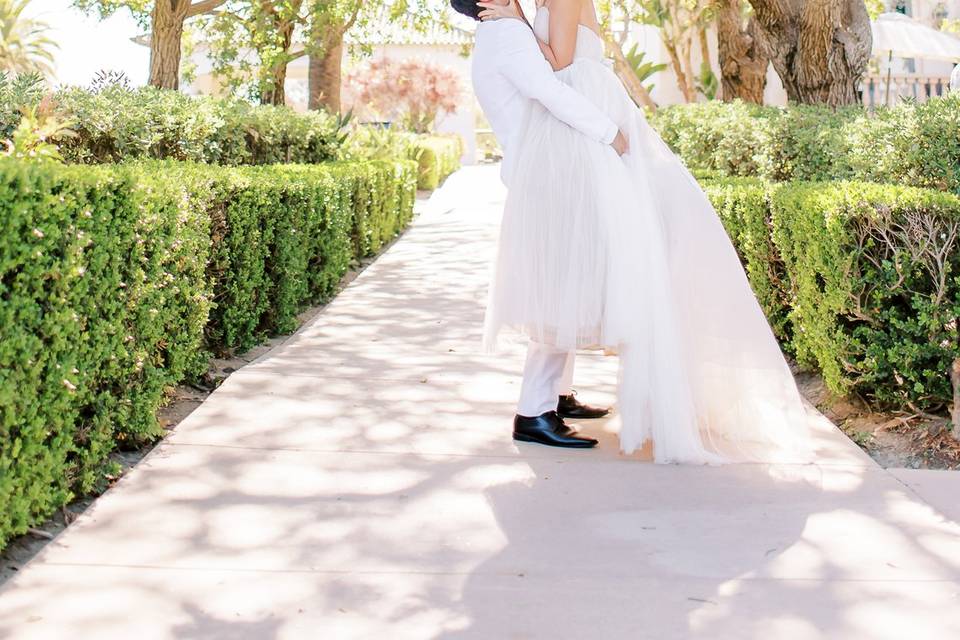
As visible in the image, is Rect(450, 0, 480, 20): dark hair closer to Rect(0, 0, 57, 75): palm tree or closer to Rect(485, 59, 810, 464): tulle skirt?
Rect(485, 59, 810, 464): tulle skirt

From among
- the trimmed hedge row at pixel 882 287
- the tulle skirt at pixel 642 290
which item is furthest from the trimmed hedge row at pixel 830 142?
the tulle skirt at pixel 642 290

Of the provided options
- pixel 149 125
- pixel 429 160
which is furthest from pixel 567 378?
pixel 429 160

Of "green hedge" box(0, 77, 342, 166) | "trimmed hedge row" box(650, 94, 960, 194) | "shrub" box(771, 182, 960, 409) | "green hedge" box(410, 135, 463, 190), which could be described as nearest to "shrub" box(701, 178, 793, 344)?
"trimmed hedge row" box(650, 94, 960, 194)

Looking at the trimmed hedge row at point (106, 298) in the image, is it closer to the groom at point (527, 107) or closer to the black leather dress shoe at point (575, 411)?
the groom at point (527, 107)

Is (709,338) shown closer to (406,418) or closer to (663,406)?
(663,406)

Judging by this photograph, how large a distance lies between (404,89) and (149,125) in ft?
108

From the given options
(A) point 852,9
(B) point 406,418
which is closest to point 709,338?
(B) point 406,418

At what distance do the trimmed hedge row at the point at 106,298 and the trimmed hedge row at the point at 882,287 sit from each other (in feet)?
10.2

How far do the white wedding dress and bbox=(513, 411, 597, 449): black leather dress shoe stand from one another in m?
0.38

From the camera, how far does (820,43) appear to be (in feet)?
36.7

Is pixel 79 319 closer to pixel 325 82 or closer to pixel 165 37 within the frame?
pixel 165 37

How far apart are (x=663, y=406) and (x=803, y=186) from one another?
2.52 metres

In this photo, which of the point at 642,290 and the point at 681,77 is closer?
the point at 642,290

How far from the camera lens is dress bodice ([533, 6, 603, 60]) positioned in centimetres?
474
